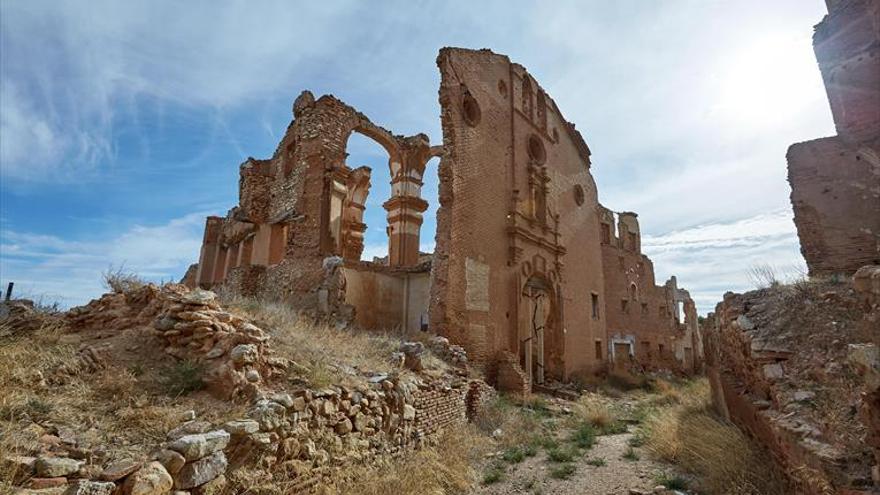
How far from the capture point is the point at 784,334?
580 centimetres

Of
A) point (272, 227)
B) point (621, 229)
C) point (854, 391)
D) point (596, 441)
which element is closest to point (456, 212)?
point (596, 441)

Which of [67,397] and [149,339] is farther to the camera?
[149,339]

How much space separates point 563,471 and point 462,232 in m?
7.04

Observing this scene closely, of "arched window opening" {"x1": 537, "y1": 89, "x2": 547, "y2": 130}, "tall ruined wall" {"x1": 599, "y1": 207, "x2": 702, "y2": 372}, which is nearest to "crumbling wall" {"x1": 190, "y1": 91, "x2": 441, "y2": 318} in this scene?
"arched window opening" {"x1": 537, "y1": 89, "x2": 547, "y2": 130}

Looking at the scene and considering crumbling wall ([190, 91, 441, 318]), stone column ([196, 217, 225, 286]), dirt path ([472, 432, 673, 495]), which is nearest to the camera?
dirt path ([472, 432, 673, 495])

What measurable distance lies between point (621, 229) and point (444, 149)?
1516 centimetres

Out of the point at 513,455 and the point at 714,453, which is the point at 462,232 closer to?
the point at 513,455

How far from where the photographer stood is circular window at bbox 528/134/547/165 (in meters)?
16.7

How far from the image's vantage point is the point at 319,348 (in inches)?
258

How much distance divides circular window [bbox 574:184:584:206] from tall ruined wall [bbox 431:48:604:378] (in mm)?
75

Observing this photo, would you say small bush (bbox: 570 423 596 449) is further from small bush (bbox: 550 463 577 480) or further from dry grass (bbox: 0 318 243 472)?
dry grass (bbox: 0 318 243 472)

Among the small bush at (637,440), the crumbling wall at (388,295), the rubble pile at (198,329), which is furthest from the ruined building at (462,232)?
the rubble pile at (198,329)

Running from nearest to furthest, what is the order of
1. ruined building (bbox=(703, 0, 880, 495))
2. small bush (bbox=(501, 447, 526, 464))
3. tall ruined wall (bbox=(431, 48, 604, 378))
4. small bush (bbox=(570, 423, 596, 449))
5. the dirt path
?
ruined building (bbox=(703, 0, 880, 495)) → the dirt path → small bush (bbox=(501, 447, 526, 464)) → small bush (bbox=(570, 423, 596, 449)) → tall ruined wall (bbox=(431, 48, 604, 378))

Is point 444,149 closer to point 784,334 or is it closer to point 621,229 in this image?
point 784,334
